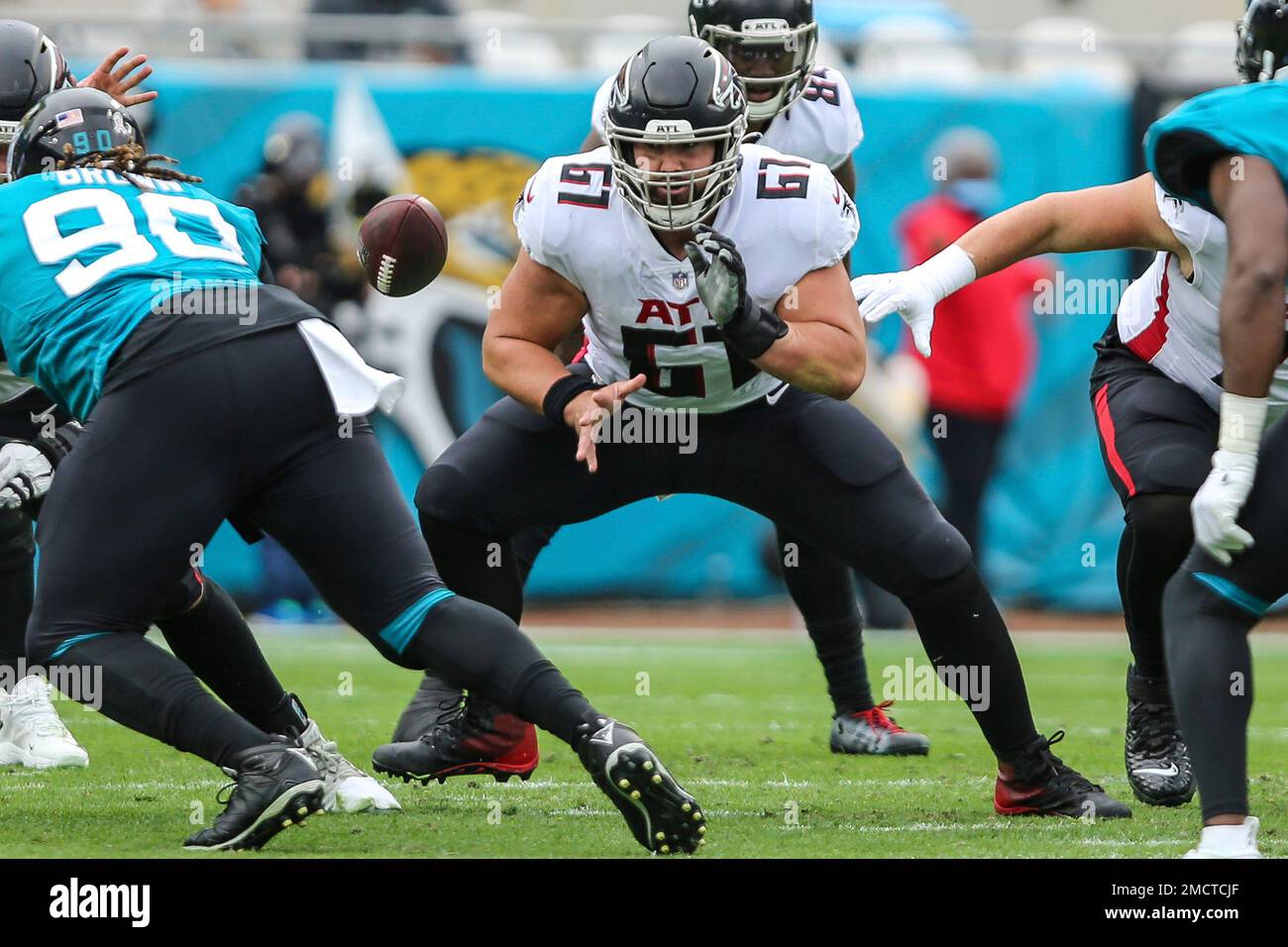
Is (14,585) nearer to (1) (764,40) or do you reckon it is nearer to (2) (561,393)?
(2) (561,393)

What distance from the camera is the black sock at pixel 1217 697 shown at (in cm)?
374

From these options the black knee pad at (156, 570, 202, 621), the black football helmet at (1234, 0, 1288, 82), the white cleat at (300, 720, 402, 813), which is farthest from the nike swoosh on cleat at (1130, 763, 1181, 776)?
the black knee pad at (156, 570, 202, 621)

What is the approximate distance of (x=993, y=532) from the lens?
938cm

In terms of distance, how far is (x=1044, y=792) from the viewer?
4520 millimetres

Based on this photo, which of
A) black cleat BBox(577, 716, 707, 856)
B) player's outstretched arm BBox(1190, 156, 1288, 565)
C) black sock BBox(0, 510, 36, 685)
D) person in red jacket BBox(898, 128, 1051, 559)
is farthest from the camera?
person in red jacket BBox(898, 128, 1051, 559)

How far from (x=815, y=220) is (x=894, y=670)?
11.2 ft

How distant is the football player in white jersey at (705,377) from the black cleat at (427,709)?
1.94ft

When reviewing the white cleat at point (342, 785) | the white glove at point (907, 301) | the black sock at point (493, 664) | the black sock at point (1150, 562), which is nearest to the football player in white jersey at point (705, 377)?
the white glove at point (907, 301)

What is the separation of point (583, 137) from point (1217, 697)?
19.9ft

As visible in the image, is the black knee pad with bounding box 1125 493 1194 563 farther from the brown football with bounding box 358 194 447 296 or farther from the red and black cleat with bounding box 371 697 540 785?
the brown football with bounding box 358 194 447 296

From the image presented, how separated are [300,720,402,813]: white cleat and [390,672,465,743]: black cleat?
1.27 ft

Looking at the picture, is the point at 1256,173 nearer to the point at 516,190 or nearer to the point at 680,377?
the point at 680,377

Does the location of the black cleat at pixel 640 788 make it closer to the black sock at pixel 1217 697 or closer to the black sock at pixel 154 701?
the black sock at pixel 154 701

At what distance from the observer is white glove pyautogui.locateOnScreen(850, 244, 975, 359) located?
4.54 meters
